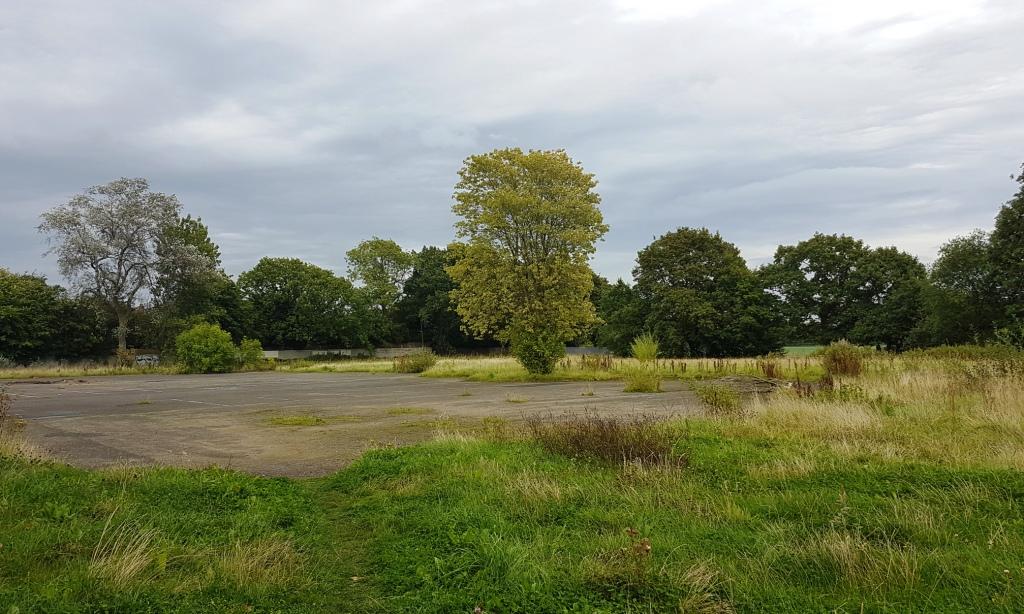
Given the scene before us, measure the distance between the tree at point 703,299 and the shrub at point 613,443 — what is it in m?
39.9

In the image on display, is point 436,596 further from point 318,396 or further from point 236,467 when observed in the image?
point 318,396

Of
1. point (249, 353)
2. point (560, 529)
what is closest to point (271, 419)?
point (560, 529)

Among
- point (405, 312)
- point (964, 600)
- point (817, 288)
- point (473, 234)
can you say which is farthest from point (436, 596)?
point (405, 312)

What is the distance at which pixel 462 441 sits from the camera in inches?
321

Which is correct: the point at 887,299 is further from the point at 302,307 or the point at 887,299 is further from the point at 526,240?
the point at 302,307

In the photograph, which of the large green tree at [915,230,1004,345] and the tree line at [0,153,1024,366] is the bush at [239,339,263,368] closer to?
the tree line at [0,153,1024,366]

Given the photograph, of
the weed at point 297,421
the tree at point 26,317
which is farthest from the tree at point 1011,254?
the tree at point 26,317

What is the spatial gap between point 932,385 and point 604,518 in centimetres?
1055

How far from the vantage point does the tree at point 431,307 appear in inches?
2638

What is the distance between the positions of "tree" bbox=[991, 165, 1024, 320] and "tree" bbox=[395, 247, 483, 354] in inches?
1797

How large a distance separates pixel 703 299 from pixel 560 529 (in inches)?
1808

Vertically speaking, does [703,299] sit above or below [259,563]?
above

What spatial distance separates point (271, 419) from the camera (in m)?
13.1

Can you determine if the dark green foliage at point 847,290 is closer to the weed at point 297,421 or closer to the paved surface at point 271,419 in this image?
the paved surface at point 271,419
